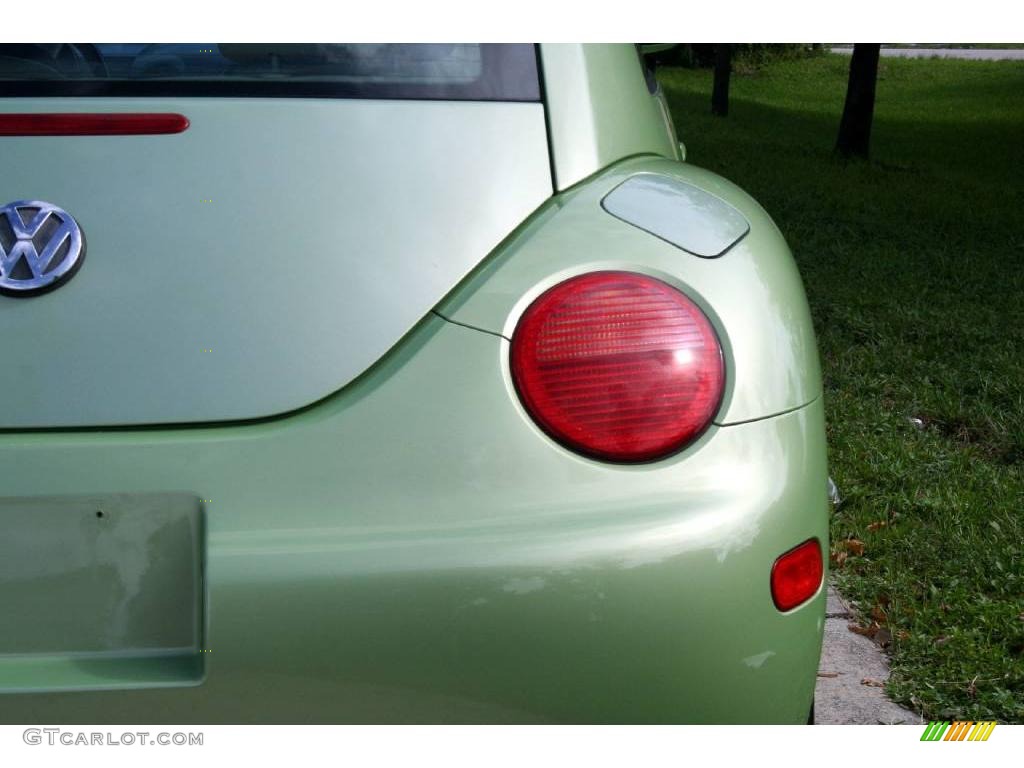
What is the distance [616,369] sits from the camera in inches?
62.1

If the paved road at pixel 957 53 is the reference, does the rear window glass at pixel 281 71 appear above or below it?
above

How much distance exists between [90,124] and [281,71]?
0.31 meters

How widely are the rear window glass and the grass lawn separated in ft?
5.72

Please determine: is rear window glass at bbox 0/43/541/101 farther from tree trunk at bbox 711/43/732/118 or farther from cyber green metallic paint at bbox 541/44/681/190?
tree trunk at bbox 711/43/732/118

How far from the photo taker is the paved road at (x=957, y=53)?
123 feet

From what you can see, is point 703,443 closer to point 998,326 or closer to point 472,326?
point 472,326

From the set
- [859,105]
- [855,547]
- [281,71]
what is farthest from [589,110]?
[859,105]

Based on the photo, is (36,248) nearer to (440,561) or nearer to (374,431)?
(374,431)

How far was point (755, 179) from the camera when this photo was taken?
1398cm

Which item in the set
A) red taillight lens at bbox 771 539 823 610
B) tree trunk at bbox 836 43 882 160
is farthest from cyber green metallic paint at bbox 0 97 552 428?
tree trunk at bbox 836 43 882 160

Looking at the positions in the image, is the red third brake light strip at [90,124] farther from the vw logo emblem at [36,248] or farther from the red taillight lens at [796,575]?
the red taillight lens at [796,575]

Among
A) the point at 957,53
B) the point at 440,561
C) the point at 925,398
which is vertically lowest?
the point at 957,53

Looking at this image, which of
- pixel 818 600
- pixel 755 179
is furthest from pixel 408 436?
pixel 755 179
